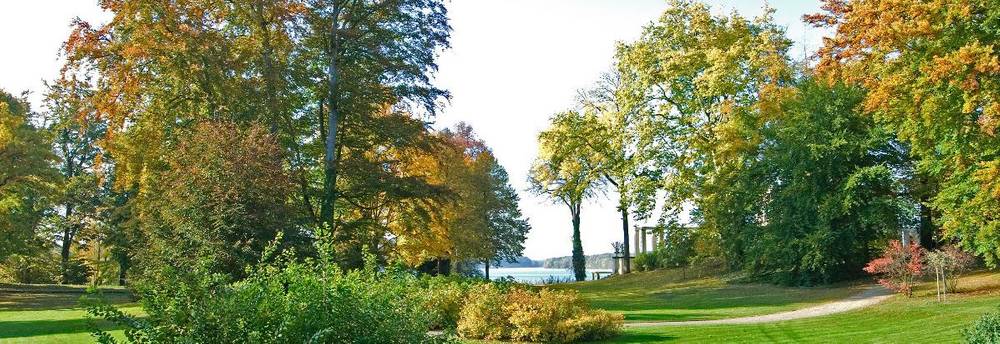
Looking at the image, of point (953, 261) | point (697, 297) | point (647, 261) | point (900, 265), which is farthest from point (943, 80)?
point (647, 261)

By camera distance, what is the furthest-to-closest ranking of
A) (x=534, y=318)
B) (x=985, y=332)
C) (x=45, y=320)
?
(x=45, y=320) < (x=534, y=318) < (x=985, y=332)

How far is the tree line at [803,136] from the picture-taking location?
65.9ft

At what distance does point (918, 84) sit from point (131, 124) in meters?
22.3

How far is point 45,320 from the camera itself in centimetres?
1898

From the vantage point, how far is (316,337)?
6.20m

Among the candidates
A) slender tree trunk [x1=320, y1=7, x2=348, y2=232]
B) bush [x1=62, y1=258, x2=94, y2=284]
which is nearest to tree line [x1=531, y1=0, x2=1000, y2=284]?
slender tree trunk [x1=320, y1=7, x2=348, y2=232]

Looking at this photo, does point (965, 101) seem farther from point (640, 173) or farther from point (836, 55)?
point (640, 173)

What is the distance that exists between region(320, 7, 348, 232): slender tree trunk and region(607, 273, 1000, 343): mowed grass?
11.8 meters

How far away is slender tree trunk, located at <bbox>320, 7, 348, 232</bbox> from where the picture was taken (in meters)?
24.9

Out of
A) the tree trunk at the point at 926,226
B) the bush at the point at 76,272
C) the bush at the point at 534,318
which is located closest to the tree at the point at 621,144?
the tree trunk at the point at 926,226

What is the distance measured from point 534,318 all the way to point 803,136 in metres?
16.4

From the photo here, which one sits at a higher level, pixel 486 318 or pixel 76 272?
pixel 76 272

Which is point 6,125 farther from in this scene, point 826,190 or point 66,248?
point 826,190

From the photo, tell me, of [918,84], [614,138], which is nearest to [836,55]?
[918,84]
